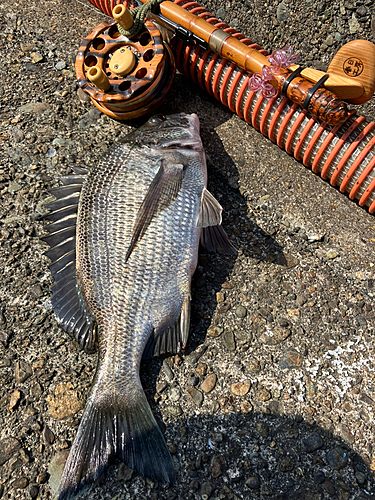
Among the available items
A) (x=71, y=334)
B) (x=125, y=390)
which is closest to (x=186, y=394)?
(x=125, y=390)

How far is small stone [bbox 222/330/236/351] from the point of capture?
9.41ft

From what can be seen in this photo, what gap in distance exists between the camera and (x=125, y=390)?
8.03ft

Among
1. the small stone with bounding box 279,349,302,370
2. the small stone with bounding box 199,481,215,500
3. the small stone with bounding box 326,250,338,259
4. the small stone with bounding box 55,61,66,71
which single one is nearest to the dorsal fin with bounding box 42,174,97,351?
the small stone with bounding box 199,481,215,500

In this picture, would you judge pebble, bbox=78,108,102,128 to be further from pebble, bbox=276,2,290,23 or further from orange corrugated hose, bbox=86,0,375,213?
pebble, bbox=276,2,290,23

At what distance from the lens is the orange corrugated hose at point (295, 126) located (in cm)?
305

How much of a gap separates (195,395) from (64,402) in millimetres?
915

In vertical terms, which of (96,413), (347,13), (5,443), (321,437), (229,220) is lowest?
(5,443)

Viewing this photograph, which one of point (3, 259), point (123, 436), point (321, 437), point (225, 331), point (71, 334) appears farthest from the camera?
point (3, 259)

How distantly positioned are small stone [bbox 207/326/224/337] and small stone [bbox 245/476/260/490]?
37.6 inches

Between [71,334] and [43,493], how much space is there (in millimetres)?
992

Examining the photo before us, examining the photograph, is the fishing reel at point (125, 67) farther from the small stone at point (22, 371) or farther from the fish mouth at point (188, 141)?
the small stone at point (22, 371)

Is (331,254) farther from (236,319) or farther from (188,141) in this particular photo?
(188,141)

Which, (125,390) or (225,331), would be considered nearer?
(125,390)

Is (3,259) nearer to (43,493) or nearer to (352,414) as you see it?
(43,493)
